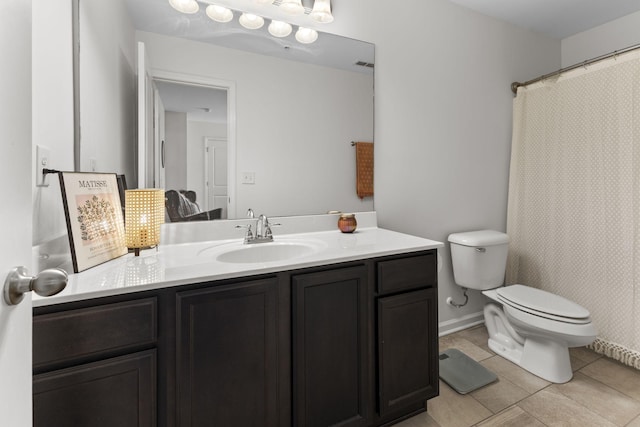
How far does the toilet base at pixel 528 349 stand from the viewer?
174cm

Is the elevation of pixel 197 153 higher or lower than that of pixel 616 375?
higher

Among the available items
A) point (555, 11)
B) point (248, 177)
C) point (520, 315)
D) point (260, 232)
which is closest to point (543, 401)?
point (520, 315)

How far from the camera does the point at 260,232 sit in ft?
5.27

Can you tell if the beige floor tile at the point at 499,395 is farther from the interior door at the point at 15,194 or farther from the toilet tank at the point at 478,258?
the interior door at the point at 15,194

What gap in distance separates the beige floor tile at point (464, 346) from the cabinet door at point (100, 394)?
180cm

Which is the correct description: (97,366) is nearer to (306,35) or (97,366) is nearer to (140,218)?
(140,218)

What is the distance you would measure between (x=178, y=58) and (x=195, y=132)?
34 centimetres

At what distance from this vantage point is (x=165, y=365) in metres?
0.95

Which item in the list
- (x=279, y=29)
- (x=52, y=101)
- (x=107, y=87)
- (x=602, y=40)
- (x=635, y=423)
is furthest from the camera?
(x=602, y=40)

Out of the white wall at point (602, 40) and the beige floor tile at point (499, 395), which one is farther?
the white wall at point (602, 40)

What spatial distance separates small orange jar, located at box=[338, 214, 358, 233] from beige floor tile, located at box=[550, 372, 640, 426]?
140cm

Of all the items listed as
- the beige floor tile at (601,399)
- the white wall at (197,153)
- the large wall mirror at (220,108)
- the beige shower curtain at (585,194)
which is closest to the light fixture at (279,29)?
the large wall mirror at (220,108)

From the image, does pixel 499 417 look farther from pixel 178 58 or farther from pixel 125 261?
pixel 178 58

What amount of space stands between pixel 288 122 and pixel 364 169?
21.8 inches
